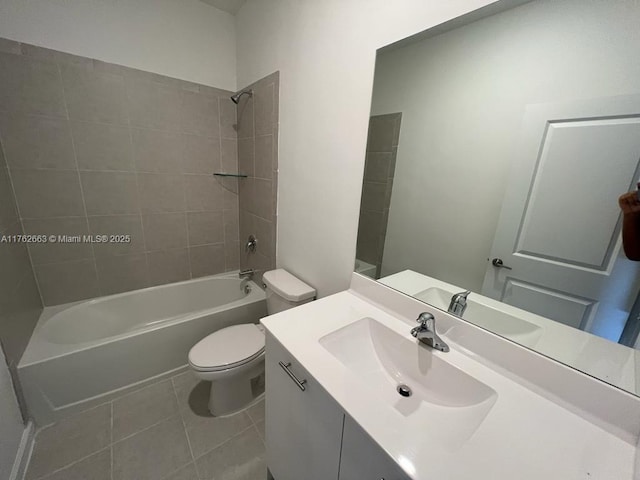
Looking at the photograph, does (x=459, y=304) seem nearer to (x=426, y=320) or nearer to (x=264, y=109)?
(x=426, y=320)

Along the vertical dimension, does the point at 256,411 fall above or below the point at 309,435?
below

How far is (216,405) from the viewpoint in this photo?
56.7 inches

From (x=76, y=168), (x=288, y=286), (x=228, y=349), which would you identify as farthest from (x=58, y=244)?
(x=288, y=286)

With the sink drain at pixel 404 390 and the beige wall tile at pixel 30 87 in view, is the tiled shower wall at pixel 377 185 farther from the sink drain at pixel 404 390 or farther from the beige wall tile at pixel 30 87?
the beige wall tile at pixel 30 87

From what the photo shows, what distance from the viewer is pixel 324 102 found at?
1229 millimetres

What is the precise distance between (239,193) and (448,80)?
1835 mm

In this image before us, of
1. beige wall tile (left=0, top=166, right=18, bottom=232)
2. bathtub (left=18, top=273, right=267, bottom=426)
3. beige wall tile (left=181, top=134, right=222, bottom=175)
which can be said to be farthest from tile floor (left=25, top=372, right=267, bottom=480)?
beige wall tile (left=181, top=134, right=222, bottom=175)

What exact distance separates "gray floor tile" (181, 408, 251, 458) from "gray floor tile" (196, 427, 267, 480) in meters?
0.04

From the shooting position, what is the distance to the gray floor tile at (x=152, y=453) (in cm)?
116

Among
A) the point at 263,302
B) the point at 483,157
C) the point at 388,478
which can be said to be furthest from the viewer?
the point at 263,302

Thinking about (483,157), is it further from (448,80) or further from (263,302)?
(263,302)

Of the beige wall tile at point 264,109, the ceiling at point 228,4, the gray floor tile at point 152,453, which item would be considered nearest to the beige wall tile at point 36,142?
the beige wall tile at point 264,109

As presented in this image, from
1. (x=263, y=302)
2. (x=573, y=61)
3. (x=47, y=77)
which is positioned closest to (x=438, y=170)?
(x=573, y=61)

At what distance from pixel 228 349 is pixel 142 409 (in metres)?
0.64
